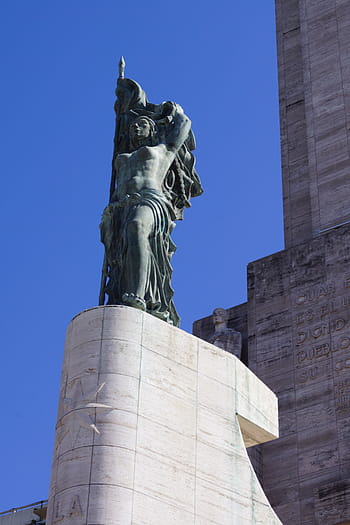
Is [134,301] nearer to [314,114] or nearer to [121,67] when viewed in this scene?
[121,67]

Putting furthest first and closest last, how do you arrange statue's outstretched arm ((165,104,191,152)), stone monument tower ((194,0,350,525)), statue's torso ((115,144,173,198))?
stone monument tower ((194,0,350,525))
statue's outstretched arm ((165,104,191,152))
statue's torso ((115,144,173,198))

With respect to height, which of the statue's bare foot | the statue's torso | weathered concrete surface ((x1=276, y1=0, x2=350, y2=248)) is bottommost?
the statue's bare foot

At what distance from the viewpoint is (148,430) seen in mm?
9320

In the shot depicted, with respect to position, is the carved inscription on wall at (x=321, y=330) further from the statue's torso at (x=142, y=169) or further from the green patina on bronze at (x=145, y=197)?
the statue's torso at (x=142, y=169)

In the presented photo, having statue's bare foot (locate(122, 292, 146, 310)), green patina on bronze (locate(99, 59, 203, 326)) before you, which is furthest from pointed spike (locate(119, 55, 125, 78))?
statue's bare foot (locate(122, 292, 146, 310))

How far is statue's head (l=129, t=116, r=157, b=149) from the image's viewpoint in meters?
11.9

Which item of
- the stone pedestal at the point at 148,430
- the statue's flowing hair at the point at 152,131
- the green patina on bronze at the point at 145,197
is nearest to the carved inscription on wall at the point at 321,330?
the green patina on bronze at the point at 145,197

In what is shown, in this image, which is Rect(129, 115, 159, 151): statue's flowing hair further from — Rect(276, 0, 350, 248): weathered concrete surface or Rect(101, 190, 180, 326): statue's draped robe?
Rect(276, 0, 350, 248): weathered concrete surface

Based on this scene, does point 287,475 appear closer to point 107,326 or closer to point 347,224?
point 347,224

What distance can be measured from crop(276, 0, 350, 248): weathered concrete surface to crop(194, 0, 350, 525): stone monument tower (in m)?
0.03

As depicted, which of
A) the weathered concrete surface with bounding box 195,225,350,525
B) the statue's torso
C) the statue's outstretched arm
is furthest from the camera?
the weathered concrete surface with bounding box 195,225,350,525

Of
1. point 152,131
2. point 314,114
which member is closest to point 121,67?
point 152,131

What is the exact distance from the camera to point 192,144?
40.5 feet

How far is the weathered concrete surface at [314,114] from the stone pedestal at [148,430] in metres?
11.2
